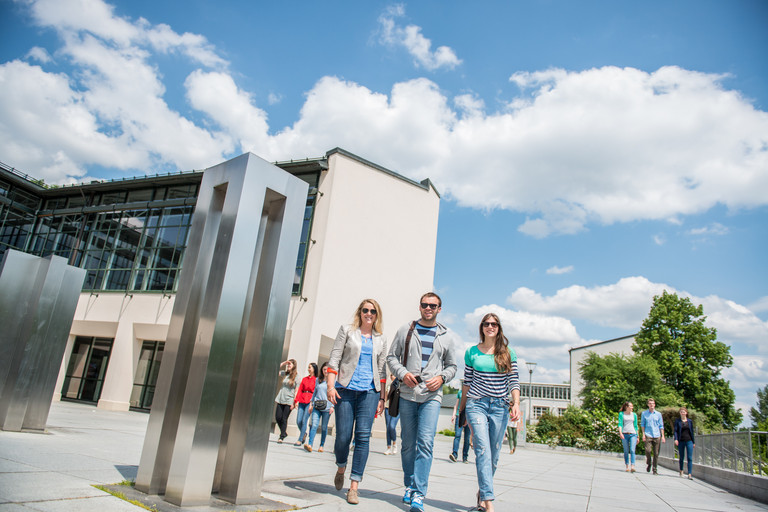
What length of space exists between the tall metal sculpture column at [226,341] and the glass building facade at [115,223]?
14338mm

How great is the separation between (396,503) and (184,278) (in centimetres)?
284

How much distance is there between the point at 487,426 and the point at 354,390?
1.34 meters

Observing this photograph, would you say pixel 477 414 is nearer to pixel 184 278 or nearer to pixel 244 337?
pixel 244 337

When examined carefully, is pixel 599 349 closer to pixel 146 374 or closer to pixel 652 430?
pixel 652 430

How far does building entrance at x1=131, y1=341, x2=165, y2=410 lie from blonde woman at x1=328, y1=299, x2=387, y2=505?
1831 centimetres

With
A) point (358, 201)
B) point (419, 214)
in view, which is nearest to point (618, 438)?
point (419, 214)

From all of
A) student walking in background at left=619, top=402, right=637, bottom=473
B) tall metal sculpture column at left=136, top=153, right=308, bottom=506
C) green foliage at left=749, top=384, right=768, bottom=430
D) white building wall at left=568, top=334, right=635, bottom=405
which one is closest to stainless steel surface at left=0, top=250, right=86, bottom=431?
tall metal sculpture column at left=136, top=153, right=308, bottom=506

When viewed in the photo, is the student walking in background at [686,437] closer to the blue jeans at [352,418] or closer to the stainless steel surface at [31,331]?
the blue jeans at [352,418]

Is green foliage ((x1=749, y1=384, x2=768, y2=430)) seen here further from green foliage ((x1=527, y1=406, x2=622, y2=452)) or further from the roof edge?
the roof edge

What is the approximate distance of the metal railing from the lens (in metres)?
8.38

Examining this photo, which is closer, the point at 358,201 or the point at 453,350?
the point at 453,350

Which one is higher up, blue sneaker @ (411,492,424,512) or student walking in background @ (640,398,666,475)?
student walking in background @ (640,398,666,475)

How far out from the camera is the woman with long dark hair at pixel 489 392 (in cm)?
447

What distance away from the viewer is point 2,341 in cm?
683
